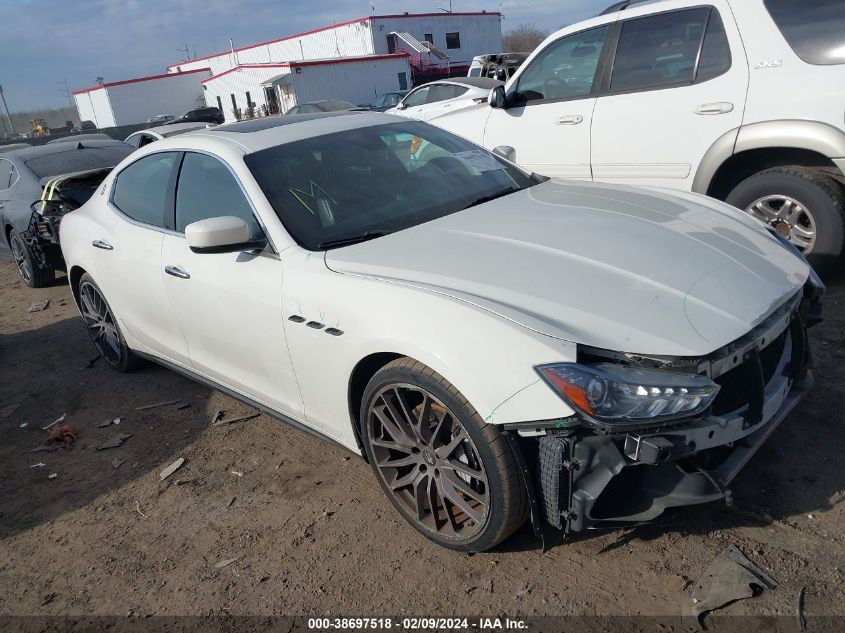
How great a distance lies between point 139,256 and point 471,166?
6.77 feet

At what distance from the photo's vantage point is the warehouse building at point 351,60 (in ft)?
138

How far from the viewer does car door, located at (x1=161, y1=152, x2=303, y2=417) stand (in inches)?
122

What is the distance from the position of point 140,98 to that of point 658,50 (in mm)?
60529

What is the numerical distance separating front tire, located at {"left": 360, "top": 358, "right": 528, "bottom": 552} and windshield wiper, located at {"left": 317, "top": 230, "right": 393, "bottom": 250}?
27.5 inches

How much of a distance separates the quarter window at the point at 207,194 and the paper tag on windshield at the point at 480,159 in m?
1.32

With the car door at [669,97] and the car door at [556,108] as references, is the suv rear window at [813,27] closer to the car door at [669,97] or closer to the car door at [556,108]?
the car door at [669,97]

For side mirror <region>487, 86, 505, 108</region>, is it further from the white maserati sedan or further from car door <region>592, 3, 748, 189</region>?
the white maserati sedan

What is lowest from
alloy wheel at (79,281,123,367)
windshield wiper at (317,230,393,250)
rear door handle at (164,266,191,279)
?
alloy wheel at (79,281,123,367)

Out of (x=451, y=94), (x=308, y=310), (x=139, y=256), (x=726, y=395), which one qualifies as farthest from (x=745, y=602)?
(x=451, y=94)

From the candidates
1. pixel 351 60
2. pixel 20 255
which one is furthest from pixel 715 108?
pixel 351 60

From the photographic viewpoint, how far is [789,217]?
14.9 ft

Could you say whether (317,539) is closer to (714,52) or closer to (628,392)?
(628,392)

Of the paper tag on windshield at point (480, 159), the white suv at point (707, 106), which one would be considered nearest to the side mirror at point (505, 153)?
the white suv at point (707, 106)

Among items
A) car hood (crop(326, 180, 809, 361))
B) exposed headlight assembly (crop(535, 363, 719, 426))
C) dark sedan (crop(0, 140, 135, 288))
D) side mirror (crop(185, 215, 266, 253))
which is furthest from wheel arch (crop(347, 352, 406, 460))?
dark sedan (crop(0, 140, 135, 288))
